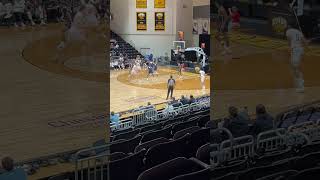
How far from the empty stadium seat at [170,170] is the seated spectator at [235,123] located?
1.91ft

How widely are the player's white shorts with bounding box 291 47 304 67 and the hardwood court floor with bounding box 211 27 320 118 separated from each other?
0.20 ft

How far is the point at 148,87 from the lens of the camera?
49.6 feet

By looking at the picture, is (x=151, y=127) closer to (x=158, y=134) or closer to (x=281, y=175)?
(x=158, y=134)

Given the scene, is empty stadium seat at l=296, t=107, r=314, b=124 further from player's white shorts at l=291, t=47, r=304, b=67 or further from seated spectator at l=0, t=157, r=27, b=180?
seated spectator at l=0, t=157, r=27, b=180

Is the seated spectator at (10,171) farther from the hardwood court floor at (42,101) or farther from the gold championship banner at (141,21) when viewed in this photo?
the gold championship banner at (141,21)

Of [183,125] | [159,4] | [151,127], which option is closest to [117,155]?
[183,125]

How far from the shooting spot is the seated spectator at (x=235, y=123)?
421 centimetres

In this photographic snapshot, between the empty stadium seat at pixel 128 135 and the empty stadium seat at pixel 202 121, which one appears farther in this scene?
the empty stadium seat at pixel 202 121

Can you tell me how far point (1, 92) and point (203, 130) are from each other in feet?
7.44

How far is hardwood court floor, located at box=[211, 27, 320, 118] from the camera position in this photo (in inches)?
169

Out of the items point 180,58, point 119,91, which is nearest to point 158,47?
point 180,58

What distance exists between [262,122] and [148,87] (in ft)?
35.8

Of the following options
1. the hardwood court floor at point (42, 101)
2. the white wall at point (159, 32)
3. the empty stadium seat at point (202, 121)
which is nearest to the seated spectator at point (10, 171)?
the hardwood court floor at point (42, 101)

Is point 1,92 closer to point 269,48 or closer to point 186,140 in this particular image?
point 186,140
